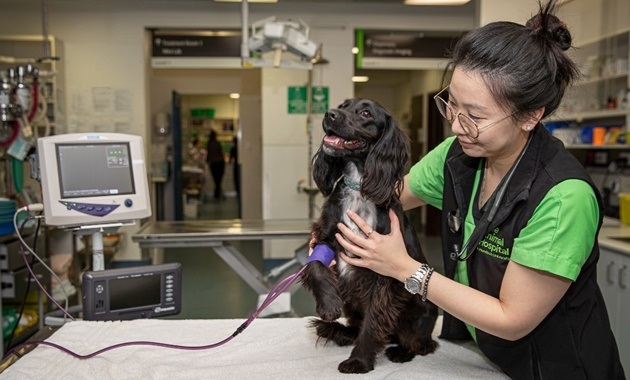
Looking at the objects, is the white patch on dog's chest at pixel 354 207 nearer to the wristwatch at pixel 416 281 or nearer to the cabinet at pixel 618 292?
the wristwatch at pixel 416 281

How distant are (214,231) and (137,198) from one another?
1.58m

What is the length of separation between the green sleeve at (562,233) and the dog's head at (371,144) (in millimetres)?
364

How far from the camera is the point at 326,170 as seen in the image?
150 centimetres

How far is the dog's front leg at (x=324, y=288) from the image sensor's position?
135cm

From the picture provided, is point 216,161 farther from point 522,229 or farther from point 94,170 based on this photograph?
point 522,229

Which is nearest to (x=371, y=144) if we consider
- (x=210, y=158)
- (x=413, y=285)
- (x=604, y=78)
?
(x=413, y=285)

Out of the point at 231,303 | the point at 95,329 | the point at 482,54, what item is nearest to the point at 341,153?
the point at 482,54

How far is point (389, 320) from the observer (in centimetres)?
140

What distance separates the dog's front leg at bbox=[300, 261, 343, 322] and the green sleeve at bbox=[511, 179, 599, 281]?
1.50 feet

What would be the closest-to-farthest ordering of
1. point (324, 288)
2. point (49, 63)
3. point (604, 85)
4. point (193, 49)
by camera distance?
point (324, 288) < point (604, 85) < point (49, 63) < point (193, 49)

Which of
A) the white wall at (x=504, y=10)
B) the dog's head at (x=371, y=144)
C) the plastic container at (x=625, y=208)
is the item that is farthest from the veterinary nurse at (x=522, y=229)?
the plastic container at (x=625, y=208)

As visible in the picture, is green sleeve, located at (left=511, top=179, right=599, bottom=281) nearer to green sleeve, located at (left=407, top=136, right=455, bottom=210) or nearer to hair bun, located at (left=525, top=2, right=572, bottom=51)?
hair bun, located at (left=525, top=2, right=572, bottom=51)

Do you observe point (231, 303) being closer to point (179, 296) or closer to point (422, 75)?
point (179, 296)

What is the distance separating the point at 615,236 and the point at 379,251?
2485 millimetres
